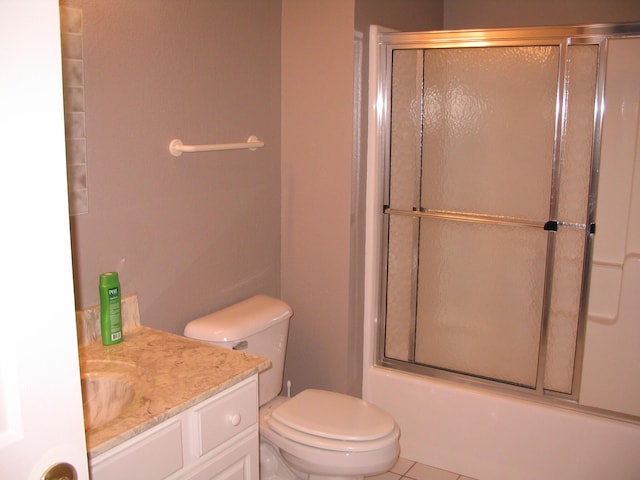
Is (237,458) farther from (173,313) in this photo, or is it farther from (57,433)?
(57,433)

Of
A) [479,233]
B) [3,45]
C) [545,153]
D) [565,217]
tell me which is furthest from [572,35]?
[3,45]

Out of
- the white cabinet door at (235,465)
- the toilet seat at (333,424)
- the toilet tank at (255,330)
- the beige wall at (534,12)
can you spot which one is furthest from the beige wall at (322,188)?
the white cabinet door at (235,465)

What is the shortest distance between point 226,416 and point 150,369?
0.26 m

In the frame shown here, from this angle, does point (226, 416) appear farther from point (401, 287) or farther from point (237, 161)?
point (401, 287)

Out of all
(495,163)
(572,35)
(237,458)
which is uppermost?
(572,35)

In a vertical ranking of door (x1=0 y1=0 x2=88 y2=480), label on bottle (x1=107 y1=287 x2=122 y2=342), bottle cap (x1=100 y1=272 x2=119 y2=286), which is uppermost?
door (x1=0 y1=0 x2=88 y2=480)

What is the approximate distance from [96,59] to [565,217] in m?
1.76

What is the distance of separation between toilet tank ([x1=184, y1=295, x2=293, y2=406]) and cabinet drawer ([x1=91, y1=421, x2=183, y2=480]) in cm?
62

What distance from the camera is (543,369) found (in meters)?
2.67

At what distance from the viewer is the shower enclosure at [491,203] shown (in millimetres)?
2482

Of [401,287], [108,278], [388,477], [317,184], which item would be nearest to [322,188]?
[317,184]

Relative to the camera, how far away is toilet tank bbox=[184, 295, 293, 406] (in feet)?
7.48

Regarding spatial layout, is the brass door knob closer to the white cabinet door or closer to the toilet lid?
the white cabinet door

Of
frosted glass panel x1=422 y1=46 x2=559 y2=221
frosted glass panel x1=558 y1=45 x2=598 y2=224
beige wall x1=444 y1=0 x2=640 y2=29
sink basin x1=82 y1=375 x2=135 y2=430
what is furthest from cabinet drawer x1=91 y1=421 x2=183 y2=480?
beige wall x1=444 y1=0 x2=640 y2=29
